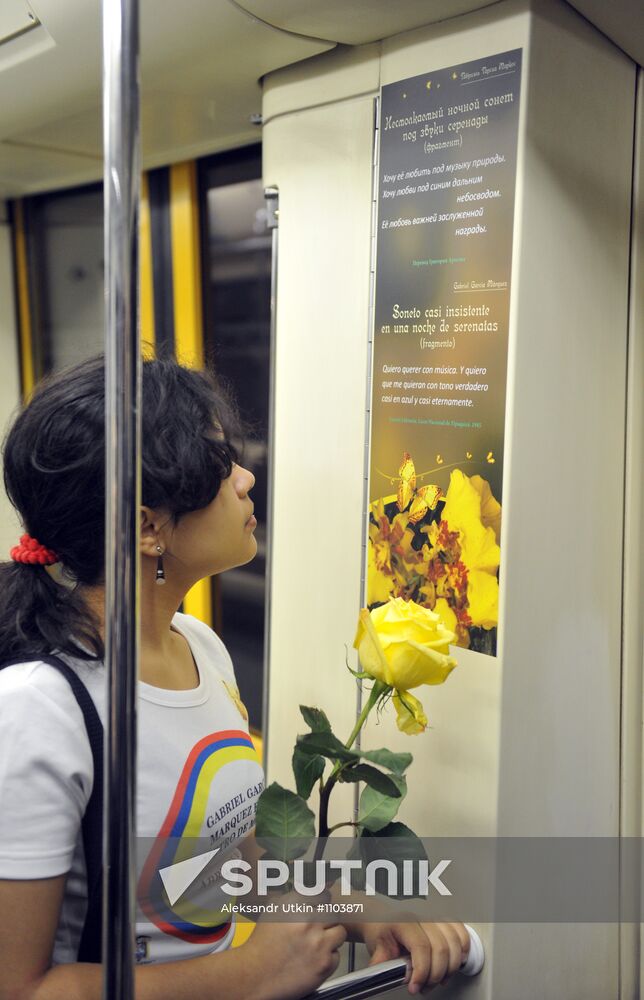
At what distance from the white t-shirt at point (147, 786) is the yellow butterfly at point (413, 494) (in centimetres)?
48

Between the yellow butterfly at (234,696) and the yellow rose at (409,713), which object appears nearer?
the yellow rose at (409,713)

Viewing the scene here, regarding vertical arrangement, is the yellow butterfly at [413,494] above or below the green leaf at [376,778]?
above

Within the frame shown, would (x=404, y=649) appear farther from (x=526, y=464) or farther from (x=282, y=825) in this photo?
(x=526, y=464)

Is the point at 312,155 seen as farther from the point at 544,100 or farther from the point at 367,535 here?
the point at 367,535

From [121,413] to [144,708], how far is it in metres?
0.54

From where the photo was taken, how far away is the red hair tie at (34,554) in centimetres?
117

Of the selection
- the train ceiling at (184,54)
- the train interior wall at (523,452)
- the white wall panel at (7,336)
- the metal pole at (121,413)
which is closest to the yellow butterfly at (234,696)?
the train interior wall at (523,452)

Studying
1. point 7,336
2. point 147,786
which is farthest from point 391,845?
point 7,336

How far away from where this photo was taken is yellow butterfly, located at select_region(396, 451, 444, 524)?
1.62 meters

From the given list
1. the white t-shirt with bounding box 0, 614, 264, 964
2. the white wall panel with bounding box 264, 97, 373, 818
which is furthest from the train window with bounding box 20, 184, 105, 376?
the white t-shirt with bounding box 0, 614, 264, 964

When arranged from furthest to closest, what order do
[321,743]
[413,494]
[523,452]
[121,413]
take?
[413,494] → [523,452] → [321,743] → [121,413]

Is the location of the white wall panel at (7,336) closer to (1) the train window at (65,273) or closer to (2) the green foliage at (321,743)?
(1) the train window at (65,273)

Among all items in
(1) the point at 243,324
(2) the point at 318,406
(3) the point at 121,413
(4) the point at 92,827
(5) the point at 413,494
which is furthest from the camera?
→ (1) the point at 243,324

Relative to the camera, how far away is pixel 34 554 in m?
1.17
